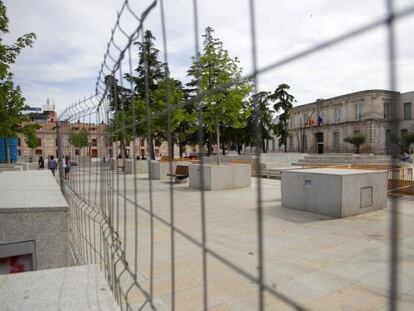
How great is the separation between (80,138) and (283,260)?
4.04 metres

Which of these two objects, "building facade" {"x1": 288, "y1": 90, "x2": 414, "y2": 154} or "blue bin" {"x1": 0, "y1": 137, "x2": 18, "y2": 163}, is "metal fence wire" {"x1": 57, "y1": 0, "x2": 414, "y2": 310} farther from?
"blue bin" {"x1": 0, "y1": 137, "x2": 18, "y2": 163}

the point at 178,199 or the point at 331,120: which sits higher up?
the point at 331,120

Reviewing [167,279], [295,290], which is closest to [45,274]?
[167,279]

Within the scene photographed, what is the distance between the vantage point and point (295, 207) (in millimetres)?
7887

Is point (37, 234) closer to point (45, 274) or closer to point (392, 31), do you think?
point (45, 274)

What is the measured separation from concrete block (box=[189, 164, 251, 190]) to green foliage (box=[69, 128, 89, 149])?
17.9ft

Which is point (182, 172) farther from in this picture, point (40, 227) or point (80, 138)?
point (40, 227)

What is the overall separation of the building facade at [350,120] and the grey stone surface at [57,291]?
143 cm

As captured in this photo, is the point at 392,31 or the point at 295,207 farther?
the point at 295,207

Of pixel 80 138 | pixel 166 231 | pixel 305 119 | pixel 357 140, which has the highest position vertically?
pixel 80 138

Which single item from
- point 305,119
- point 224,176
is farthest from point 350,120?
point 224,176

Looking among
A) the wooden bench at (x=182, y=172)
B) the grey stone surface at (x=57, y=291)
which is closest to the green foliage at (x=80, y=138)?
the grey stone surface at (x=57, y=291)

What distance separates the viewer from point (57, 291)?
6.91 feet

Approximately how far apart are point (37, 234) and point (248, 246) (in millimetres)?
2834
